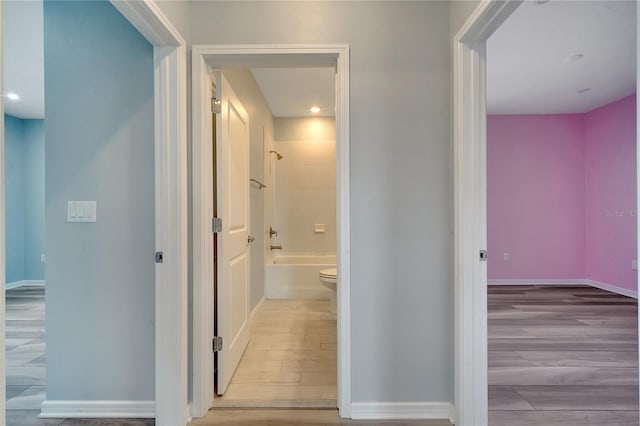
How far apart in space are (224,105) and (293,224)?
3011 millimetres

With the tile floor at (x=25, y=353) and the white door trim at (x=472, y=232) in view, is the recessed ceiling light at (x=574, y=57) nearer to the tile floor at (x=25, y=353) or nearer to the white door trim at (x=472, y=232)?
the white door trim at (x=472, y=232)

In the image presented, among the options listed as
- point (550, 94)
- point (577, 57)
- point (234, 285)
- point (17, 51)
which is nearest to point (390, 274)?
point (234, 285)

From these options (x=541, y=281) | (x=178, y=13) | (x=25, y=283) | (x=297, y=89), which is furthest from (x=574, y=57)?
(x=25, y=283)

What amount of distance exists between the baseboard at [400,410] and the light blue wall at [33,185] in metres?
5.47

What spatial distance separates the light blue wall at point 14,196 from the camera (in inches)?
193

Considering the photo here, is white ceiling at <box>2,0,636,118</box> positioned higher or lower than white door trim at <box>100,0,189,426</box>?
higher

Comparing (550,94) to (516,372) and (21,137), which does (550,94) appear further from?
(21,137)

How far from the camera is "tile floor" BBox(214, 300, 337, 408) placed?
6.57ft

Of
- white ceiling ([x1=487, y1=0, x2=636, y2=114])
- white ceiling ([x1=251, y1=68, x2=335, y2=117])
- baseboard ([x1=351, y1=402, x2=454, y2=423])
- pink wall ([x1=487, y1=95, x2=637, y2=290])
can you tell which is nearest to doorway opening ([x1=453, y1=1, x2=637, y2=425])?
baseboard ([x1=351, y1=402, x2=454, y2=423])

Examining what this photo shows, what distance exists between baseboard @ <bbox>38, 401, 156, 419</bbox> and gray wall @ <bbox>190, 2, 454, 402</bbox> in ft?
3.75

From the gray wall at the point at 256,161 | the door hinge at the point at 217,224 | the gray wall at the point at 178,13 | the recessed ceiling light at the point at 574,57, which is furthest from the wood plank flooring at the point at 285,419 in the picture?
the recessed ceiling light at the point at 574,57

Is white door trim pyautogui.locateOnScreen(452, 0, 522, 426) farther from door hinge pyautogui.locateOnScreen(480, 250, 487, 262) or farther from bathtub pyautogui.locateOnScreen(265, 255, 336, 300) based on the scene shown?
bathtub pyautogui.locateOnScreen(265, 255, 336, 300)

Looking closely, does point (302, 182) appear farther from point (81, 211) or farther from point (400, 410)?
point (400, 410)

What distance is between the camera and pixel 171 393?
170 cm
